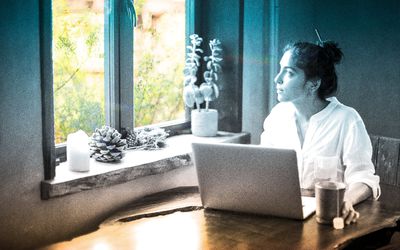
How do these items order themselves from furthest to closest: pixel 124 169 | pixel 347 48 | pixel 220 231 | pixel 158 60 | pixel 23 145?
1. pixel 347 48
2. pixel 158 60
3. pixel 124 169
4. pixel 23 145
5. pixel 220 231

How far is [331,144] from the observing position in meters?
2.89

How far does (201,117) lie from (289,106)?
1.74 feet

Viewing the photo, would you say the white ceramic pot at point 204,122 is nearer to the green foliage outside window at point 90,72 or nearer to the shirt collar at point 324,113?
the green foliage outside window at point 90,72

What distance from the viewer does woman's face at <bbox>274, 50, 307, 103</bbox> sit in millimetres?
2932

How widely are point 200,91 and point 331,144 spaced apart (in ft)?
2.85

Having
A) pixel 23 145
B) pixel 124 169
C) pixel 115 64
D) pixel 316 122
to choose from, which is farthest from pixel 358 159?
pixel 23 145

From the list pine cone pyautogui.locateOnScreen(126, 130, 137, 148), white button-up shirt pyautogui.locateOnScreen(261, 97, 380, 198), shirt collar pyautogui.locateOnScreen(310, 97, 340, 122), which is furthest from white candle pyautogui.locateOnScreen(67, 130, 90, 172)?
shirt collar pyautogui.locateOnScreen(310, 97, 340, 122)

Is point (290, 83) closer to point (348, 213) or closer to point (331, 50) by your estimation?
point (331, 50)

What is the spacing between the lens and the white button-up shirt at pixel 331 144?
9.01 feet

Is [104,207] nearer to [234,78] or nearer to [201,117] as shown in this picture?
[201,117]

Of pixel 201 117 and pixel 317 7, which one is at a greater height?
pixel 317 7

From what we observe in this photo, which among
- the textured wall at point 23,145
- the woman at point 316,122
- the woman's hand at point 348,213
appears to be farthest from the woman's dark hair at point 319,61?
the textured wall at point 23,145

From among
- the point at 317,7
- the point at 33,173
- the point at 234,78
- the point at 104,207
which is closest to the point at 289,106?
the point at 234,78

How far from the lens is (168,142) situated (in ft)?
10.9
